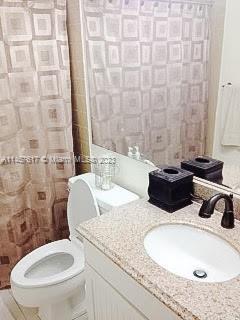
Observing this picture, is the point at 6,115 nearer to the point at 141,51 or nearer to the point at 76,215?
the point at 76,215

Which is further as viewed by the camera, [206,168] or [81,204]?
[81,204]

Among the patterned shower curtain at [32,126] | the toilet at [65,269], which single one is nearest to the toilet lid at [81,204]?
the toilet at [65,269]

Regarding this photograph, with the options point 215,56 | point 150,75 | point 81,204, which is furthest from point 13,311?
point 215,56

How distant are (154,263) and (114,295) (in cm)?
25

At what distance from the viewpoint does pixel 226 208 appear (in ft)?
3.58

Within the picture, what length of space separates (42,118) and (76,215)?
0.67 meters

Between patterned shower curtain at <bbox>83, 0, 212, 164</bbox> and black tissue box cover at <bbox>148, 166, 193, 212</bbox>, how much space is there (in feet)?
0.42

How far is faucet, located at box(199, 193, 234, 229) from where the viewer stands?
105 centimetres

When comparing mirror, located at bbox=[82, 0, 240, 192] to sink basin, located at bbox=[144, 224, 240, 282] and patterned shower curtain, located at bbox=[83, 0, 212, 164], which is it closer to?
patterned shower curtain, located at bbox=[83, 0, 212, 164]

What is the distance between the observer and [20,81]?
1742mm

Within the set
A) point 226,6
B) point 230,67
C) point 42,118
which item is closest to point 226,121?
point 230,67

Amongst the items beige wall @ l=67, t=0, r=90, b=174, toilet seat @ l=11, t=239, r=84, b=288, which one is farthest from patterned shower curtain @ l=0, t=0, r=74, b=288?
toilet seat @ l=11, t=239, r=84, b=288

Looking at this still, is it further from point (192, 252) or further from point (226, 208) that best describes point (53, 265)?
point (226, 208)

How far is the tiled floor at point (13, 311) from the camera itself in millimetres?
1824
